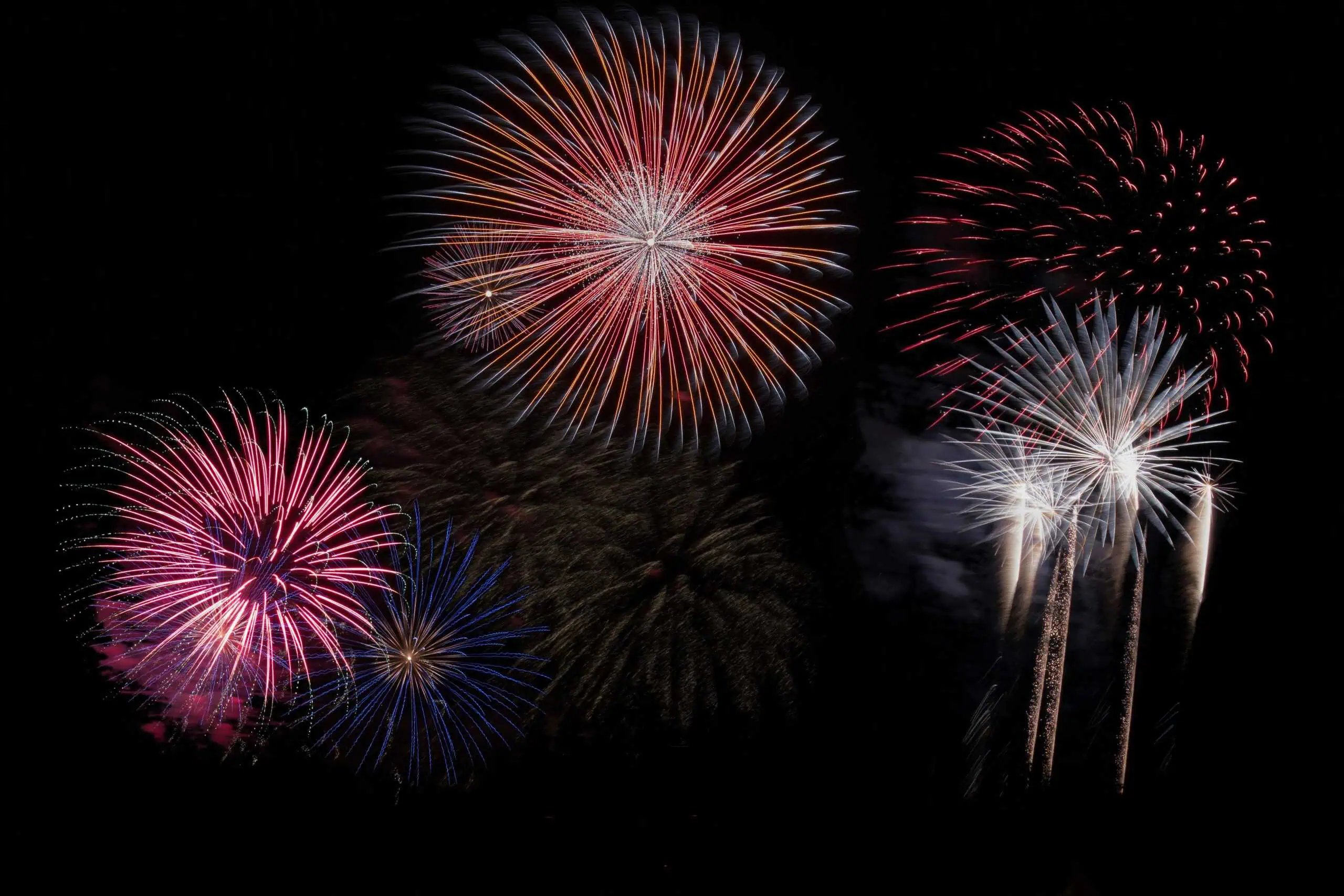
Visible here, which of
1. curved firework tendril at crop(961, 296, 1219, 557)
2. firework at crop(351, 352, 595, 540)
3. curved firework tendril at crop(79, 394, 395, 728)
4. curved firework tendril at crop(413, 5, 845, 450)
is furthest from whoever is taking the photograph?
curved firework tendril at crop(961, 296, 1219, 557)

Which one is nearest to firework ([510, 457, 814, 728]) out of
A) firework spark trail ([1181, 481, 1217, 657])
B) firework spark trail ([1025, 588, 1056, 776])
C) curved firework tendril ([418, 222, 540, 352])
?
curved firework tendril ([418, 222, 540, 352])

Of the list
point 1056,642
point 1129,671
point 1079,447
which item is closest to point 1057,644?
point 1056,642

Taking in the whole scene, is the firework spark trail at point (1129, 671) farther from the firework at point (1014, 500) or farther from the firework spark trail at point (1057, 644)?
the firework at point (1014, 500)

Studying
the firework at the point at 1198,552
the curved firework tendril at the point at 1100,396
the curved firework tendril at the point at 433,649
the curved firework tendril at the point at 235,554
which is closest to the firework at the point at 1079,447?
the curved firework tendril at the point at 1100,396

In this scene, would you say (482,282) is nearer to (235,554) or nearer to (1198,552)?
(235,554)

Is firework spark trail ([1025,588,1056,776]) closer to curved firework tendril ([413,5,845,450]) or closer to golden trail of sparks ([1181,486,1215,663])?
golden trail of sparks ([1181,486,1215,663])

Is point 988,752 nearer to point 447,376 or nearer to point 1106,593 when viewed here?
point 1106,593
